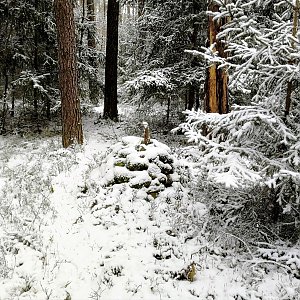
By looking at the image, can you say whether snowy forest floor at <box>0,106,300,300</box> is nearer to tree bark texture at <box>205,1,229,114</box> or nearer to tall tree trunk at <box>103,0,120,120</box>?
tree bark texture at <box>205,1,229,114</box>

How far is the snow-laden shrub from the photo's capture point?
4.12m

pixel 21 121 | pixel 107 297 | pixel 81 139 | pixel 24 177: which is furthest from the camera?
pixel 21 121

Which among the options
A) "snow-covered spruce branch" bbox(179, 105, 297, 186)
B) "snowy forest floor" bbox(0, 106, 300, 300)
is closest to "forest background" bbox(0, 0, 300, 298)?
"snow-covered spruce branch" bbox(179, 105, 297, 186)

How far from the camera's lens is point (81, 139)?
9.68 metres

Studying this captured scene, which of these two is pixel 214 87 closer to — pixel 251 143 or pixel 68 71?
pixel 251 143

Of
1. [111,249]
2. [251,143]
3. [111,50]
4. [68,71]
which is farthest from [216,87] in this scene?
[111,50]

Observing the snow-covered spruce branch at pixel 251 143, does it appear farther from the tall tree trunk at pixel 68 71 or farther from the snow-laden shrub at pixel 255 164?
the tall tree trunk at pixel 68 71

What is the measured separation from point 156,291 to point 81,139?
6.12 metres

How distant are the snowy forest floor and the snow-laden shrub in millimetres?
527

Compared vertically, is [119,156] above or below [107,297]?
Result: above

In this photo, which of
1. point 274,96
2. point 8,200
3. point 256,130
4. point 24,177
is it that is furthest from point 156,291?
point 24,177

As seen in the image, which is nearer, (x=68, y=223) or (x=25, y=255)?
(x=25, y=255)

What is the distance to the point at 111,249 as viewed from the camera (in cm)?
507

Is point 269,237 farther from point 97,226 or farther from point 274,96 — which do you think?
point 97,226
